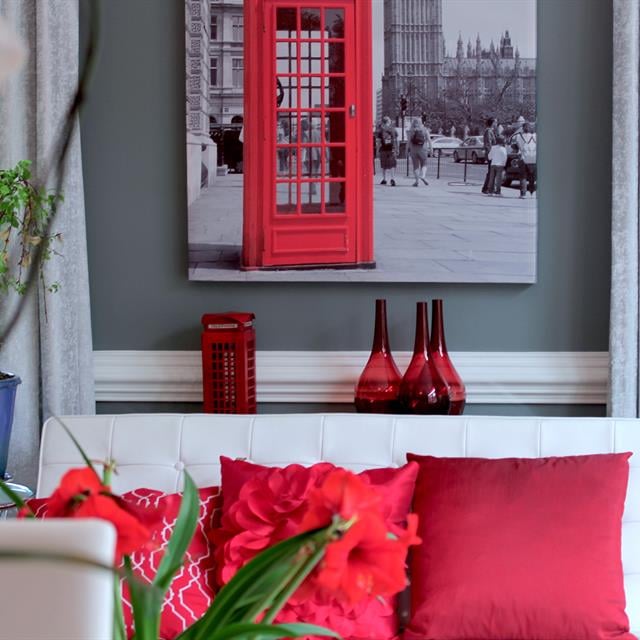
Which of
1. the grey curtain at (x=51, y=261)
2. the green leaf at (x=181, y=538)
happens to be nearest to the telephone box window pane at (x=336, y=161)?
the grey curtain at (x=51, y=261)

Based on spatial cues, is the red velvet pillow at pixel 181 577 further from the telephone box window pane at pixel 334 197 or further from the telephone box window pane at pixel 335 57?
the telephone box window pane at pixel 335 57

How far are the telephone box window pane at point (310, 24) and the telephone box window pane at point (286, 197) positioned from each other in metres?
0.48

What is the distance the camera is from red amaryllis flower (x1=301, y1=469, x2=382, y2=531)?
912 millimetres

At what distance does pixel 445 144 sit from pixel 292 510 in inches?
65.8

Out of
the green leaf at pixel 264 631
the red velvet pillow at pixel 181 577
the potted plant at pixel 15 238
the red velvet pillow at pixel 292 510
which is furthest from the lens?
the potted plant at pixel 15 238

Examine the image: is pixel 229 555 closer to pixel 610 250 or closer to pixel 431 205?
pixel 431 205

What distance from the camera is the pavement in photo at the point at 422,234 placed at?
332 centimetres

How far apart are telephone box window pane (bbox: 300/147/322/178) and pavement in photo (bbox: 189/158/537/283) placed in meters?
0.20

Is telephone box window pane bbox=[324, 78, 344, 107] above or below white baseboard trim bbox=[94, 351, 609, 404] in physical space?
above

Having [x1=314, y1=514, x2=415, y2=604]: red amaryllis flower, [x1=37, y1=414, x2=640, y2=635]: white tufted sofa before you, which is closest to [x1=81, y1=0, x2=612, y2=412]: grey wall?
[x1=37, y1=414, x2=640, y2=635]: white tufted sofa

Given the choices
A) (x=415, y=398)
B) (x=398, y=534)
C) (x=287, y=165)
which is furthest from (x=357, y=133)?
(x=398, y=534)

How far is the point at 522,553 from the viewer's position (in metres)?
2.38

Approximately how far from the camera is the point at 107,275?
3424 mm

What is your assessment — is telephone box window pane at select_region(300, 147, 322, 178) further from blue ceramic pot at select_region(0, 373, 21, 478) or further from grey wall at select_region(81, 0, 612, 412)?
blue ceramic pot at select_region(0, 373, 21, 478)
